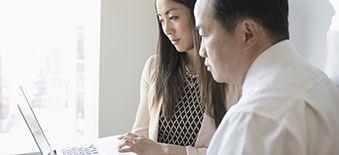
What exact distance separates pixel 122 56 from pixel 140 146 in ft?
4.65

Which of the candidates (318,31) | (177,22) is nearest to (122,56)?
Result: (177,22)

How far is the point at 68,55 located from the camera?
2656 millimetres

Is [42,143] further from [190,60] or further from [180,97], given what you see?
[190,60]

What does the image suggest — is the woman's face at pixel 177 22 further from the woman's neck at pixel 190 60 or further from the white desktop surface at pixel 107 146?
the white desktop surface at pixel 107 146

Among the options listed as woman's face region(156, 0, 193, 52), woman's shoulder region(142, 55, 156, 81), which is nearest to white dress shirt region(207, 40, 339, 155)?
woman's face region(156, 0, 193, 52)

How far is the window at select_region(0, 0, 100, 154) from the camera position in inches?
97.1

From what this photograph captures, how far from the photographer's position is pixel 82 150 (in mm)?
1240

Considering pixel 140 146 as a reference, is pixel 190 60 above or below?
above

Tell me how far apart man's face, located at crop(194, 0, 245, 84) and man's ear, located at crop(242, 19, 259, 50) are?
1cm

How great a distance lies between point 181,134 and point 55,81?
1.76 meters

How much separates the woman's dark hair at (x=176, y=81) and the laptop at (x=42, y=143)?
0.38 metres

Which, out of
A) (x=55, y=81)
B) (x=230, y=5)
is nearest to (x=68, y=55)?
(x=55, y=81)

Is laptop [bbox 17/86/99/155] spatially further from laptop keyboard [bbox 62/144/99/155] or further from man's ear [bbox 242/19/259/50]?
man's ear [bbox 242/19/259/50]

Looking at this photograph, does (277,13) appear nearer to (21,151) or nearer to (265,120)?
(265,120)
